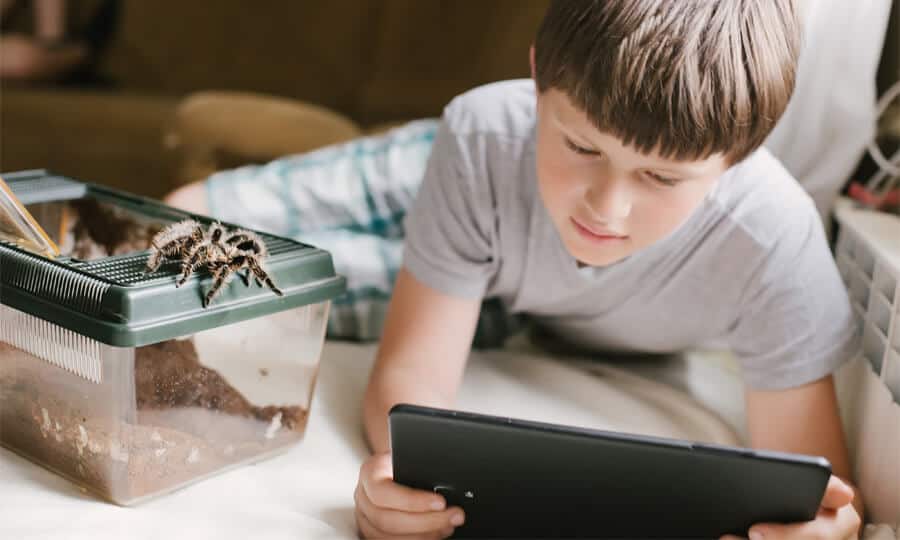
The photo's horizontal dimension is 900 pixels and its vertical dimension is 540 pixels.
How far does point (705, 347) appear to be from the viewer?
1.31 metres

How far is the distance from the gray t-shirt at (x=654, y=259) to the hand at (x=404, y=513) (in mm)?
312

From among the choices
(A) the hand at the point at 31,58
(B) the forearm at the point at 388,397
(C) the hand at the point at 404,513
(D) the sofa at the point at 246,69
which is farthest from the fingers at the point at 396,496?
(A) the hand at the point at 31,58

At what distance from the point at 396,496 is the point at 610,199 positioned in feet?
1.01

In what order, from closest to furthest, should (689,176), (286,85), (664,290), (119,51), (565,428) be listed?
(565,428), (689,176), (664,290), (286,85), (119,51)

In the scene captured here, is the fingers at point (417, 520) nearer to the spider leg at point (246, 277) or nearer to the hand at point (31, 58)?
the spider leg at point (246, 277)

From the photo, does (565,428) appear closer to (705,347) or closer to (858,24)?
(705,347)

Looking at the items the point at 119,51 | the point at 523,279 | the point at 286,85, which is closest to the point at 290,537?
the point at 523,279

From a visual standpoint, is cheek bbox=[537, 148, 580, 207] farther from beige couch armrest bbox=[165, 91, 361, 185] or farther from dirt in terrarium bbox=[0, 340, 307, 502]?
beige couch armrest bbox=[165, 91, 361, 185]

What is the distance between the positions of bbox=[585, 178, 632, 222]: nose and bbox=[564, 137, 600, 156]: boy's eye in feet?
0.09

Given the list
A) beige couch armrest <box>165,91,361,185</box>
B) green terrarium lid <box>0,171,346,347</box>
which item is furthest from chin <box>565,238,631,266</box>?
beige couch armrest <box>165,91,361,185</box>

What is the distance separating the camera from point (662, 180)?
2.79ft

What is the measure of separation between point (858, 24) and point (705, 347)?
0.46 metres

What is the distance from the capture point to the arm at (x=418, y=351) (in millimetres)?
980

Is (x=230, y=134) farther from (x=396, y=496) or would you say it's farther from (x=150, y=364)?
(x=396, y=496)
